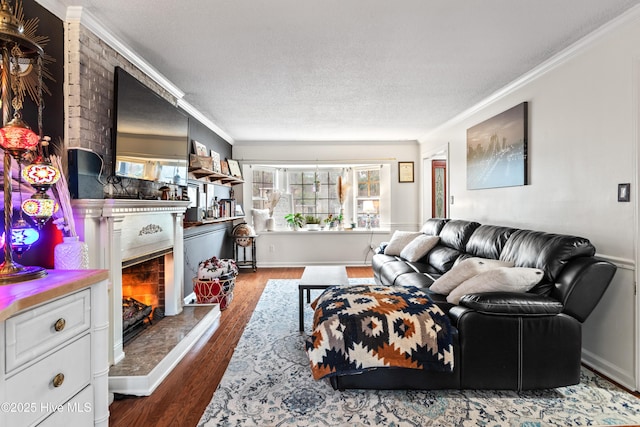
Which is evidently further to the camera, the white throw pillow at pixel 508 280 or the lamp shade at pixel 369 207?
the lamp shade at pixel 369 207

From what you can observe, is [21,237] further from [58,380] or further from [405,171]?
[405,171]

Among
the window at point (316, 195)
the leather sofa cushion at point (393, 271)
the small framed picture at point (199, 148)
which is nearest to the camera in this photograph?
the leather sofa cushion at point (393, 271)

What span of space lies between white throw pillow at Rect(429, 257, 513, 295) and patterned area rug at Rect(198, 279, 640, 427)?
71 cm

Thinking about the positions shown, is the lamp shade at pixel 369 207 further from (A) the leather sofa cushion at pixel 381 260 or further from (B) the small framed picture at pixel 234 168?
(B) the small framed picture at pixel 234 168

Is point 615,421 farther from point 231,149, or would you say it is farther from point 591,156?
point 231,149

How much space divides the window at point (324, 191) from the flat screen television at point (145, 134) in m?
3.07

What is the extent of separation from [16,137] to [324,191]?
5.34 metres

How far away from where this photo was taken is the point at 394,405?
1950 mm

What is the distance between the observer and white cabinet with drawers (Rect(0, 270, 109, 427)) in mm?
1029

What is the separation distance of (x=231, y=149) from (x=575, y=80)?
16.6ft

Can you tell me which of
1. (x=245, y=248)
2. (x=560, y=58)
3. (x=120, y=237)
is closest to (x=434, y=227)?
(x=560, y=58)

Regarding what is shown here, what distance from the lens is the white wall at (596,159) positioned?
84.3 inches

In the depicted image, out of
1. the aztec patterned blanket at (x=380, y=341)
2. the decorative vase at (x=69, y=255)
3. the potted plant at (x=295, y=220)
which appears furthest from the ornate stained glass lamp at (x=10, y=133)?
the potted plant at (x=295, y=220)

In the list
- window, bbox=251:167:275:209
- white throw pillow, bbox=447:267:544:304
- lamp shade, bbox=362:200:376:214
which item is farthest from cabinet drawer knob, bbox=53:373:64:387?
lamp shade, bbox=362:200:376:214
